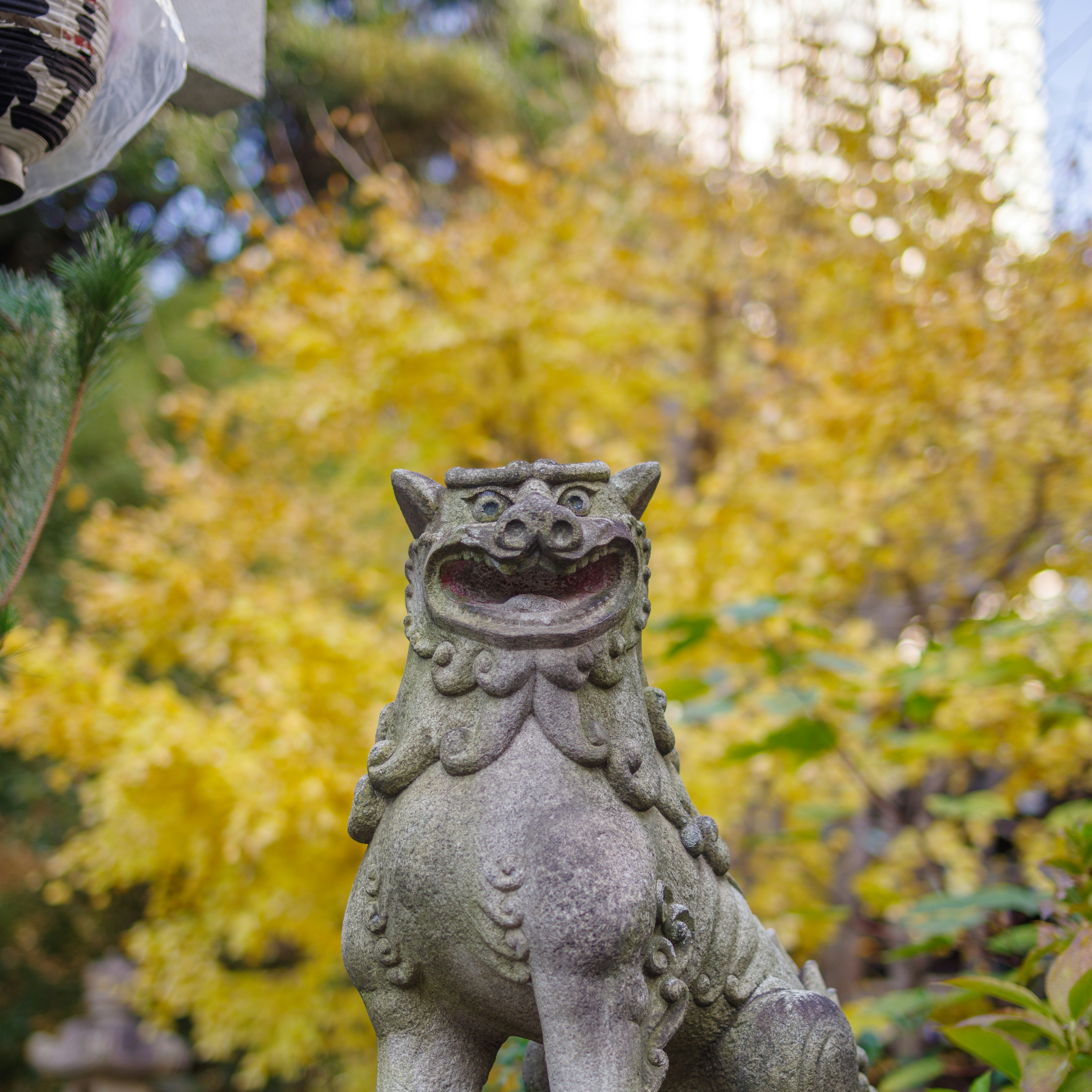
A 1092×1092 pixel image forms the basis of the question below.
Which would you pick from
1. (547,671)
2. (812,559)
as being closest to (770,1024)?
(547,671)

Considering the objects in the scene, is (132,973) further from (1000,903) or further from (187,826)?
(1000,903)

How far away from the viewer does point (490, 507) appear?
4.47 feet

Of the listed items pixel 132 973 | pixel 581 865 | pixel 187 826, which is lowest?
pixel 132 973

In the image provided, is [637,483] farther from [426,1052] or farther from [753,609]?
[753,609]

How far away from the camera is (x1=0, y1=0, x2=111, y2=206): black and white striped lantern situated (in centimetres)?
156

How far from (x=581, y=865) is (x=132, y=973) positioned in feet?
17.0

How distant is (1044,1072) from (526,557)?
1.15 meters

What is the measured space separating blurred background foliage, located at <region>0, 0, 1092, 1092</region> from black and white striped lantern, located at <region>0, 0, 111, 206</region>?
131cm

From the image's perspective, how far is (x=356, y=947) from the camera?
129 cm

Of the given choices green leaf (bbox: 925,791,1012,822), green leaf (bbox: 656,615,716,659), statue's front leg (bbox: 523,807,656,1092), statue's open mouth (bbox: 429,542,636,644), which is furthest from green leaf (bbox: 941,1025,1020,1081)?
green leaf (bbox: 925,791,1012,822)

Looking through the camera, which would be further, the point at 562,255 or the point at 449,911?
the point at 562,255

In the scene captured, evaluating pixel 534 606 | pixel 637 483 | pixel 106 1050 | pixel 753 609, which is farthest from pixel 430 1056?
pixel 106 1050

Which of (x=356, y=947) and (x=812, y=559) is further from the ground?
→ (x=812, y=559)

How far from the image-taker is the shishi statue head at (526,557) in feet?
4.21
